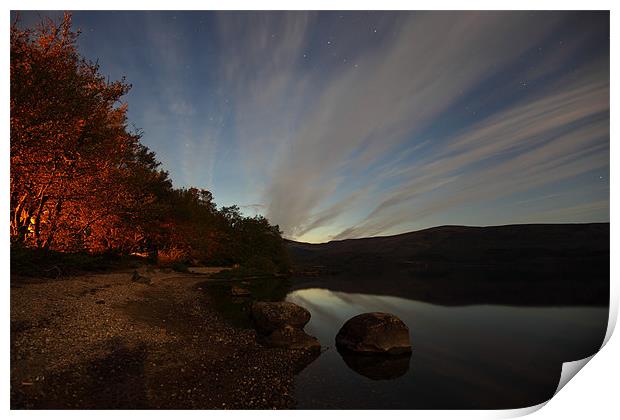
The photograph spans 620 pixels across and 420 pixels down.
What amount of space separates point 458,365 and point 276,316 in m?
5.35

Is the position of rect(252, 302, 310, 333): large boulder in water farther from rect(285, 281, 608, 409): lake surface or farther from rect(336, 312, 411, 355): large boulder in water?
rect(336, 312, 411, 355): large boulder in water

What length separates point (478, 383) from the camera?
7164mm

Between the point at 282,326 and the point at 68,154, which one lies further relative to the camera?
the point at 68,154

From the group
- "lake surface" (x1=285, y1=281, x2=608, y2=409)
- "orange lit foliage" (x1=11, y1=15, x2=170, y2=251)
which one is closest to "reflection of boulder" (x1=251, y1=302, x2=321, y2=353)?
"lake surface" (x1=285, y1=281, x2=608, y2=409)

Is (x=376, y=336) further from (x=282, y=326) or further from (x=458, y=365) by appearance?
(x=282, y=326)

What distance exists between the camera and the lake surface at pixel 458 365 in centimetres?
627

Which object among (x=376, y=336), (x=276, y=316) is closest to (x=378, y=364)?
(x=376, y=336)

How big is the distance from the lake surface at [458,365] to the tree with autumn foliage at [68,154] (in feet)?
29.3

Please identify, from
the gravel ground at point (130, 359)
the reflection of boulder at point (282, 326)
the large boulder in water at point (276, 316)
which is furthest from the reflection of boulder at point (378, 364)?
the large boulder in water at point (276, 316)

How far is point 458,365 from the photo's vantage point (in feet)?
27.0

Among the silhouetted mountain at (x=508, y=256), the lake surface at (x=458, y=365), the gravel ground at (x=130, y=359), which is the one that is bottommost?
the lake surface at (x=458, y=365)

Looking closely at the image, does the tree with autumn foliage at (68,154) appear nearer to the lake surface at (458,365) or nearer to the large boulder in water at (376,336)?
the lake surface at (458,365)
